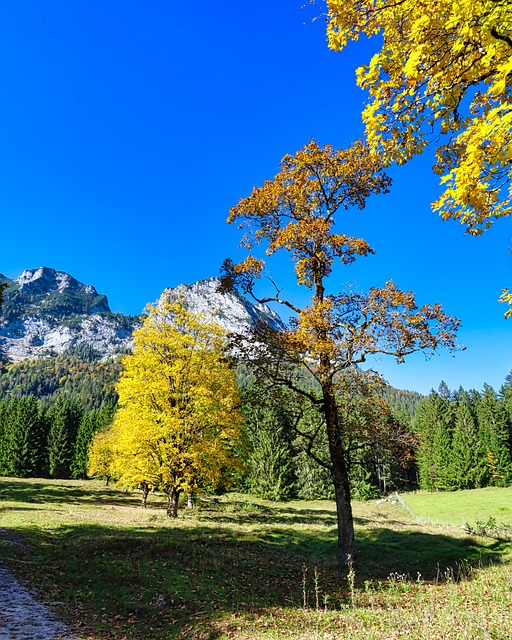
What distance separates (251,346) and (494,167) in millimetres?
9682

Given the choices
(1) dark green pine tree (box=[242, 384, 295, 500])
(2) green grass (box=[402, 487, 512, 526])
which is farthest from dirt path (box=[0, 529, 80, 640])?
(1) dark green pine tree (box=[242, 384, 295, 500])

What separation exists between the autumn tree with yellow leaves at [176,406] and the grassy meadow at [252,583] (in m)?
2.93

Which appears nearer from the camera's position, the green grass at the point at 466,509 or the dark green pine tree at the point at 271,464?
the green grass at the point at 466,509

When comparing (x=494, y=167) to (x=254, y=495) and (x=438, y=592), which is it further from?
(x=254, y=495)

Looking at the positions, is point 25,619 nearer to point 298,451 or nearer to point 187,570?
point 187,570

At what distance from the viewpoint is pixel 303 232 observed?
12586 millimetres

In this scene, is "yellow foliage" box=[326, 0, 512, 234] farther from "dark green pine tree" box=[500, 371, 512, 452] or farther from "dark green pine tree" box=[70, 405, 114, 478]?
"dark green pine tree" box=[500, 371, 512, 452]

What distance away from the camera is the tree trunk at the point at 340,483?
12.5m

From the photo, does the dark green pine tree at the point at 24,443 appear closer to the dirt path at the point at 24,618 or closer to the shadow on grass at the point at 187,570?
the shadow on grass at the point at 187,570

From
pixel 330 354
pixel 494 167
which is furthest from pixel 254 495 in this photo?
pixel 494 167

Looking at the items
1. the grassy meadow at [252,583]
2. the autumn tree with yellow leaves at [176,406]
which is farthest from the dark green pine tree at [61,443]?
the grassy meadow at [252,583]

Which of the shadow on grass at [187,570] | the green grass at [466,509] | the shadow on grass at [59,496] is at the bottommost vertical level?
the green grass at [466,509]

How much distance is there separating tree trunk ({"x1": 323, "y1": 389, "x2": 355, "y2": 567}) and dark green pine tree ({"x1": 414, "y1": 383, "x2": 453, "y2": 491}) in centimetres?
6150

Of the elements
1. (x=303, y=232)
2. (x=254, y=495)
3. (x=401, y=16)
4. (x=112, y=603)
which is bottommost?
(x=254, y=495)
